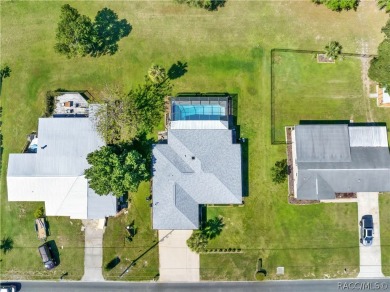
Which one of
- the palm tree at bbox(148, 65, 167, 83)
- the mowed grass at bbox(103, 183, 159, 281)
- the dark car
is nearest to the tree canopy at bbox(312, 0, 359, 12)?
the palm tree at bbox(148, 65, 167, 83)

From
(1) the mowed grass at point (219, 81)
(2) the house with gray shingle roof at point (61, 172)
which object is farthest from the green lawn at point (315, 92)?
(2) the house with gray shingle roof at point (61, 172)

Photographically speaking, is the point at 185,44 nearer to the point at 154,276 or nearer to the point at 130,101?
the point at 130,101

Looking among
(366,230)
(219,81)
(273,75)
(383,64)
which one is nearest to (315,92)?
(273,75)

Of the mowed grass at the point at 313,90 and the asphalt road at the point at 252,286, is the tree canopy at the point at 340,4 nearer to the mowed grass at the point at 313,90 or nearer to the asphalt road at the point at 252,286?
the mowed grass at the point at 313,90

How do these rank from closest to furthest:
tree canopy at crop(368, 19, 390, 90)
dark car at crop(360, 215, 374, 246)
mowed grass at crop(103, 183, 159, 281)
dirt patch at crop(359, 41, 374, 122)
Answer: tree canopy at crop(368, 19, 390, 90) → dark car at crop(360, 215, 374, 246) → mowed grass at crop(103, 183, 159, 281) → dirt patch at crop(359, 41, 374, 122)

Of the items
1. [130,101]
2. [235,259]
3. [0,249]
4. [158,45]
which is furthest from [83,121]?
[235,259]

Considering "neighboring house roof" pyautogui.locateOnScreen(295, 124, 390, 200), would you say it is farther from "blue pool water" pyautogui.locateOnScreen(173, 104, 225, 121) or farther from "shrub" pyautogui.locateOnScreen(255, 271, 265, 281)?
"shrub" pyautogui.locateOnScreen(255, 271, 265, 281)
